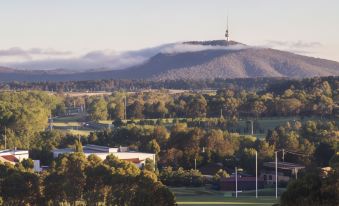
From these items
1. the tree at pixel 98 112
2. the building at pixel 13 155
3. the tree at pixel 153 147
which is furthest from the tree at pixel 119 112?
the building at pixel 13 155

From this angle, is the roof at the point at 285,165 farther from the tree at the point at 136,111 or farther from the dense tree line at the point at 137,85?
the dense tree line at the point at 137,85

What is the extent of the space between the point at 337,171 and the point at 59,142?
138 ft

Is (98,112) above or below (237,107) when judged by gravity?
below

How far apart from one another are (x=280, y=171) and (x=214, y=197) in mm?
8919

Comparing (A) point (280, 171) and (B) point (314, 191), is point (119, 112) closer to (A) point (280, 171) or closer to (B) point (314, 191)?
(A) point (280, 171)

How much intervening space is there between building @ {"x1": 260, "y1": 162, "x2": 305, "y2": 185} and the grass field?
3.27m

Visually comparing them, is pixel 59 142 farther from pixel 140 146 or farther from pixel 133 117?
pixel 133 117

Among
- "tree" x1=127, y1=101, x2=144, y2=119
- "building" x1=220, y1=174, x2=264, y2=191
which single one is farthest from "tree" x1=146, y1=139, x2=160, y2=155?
"tree" x1=127, y1=101, x2=144, y2=119

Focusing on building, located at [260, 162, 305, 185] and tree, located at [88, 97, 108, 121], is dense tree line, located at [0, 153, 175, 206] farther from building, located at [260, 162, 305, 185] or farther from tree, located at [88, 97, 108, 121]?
tree, located at [88, 97, 108, 121]

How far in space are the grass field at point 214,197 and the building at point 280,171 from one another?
3265 millimetres

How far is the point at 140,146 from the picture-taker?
61.2m

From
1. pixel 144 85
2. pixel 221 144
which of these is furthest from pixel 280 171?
pixel 144 85

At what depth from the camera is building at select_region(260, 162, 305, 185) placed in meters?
47.8

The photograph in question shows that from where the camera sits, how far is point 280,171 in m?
49.2
